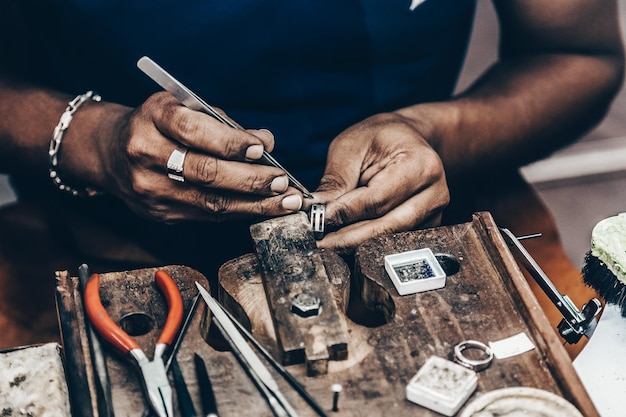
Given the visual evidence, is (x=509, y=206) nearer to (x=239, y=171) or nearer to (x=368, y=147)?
(x=368, y=147)

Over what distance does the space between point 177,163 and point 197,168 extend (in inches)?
1.3

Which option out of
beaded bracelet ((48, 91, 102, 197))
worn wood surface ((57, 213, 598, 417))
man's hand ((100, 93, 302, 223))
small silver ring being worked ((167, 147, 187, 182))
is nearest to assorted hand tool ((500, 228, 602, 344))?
worn wood surface ((57, 213, 598, 417))

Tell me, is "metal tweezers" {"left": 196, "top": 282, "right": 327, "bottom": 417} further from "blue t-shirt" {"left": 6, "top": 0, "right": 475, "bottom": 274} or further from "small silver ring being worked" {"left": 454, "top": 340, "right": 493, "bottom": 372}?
"blue t-shirt" {"left": 6, "top": 0, "right": 475, "bottom": 274}

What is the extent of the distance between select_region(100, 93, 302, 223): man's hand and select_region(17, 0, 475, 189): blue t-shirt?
0.23m

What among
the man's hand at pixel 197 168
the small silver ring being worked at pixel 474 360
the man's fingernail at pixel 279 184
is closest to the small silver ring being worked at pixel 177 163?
the man's hand at pixel 197 168

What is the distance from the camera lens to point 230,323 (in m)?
0.96

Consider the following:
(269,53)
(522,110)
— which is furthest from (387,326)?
(522,110)

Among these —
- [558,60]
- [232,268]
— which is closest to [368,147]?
[232,268]

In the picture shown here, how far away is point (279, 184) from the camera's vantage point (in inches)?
45.1

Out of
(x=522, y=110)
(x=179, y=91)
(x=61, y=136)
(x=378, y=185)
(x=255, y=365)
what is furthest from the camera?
(x=522, y=110)

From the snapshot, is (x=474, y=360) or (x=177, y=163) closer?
(x=474, y=360)

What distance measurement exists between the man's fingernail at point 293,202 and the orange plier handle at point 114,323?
0.69 feet

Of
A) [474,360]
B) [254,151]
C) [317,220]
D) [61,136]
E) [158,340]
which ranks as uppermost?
[61,136]

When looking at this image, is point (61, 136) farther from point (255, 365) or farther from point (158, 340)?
point (255, 365)
